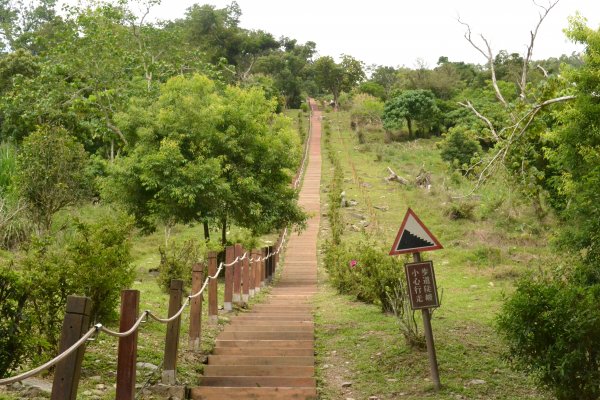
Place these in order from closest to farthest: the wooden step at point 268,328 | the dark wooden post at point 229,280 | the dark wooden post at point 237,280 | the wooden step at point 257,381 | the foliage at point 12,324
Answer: the foliage at point 12,324 → the wooden step at point 257,381 → the wooden step at point 268,328 → the dark wooden post at point 229,280 → the dark wooden post at point 237,280

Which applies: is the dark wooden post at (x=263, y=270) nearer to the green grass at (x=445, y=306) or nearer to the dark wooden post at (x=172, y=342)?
the green grass at (x=445, y=306)

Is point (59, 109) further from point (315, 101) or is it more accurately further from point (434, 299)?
point (315, 101)

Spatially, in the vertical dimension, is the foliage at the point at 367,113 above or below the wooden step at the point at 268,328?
above

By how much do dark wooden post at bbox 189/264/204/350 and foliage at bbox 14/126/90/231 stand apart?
37.4 ft

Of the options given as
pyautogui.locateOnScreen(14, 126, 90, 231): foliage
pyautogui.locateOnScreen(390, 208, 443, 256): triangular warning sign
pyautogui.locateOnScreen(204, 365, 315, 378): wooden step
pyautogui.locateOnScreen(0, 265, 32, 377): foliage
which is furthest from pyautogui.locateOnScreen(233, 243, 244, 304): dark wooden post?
Result: pyautogui.locateOnScreen(14, 126, 90, 231): foliage

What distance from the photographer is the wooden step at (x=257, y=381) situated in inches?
302

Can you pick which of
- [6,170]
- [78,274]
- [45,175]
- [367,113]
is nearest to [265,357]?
[78,274]

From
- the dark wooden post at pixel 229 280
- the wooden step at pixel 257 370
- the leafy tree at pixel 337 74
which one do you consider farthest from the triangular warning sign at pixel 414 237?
the leafy tree at pixel 337 74

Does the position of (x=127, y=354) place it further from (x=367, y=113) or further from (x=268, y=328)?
(x=367, y=113)

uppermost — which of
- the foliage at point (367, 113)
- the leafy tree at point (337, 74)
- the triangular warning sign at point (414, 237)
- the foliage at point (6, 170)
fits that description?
the leafy tree at point (337, 74)

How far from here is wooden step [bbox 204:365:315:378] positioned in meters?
8.05

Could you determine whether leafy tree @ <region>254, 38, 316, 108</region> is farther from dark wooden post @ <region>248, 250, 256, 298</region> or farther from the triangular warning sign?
the triangular warning sign

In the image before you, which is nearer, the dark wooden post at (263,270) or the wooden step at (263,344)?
the wooden step at (263,344)

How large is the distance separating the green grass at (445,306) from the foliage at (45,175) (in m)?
7.80
